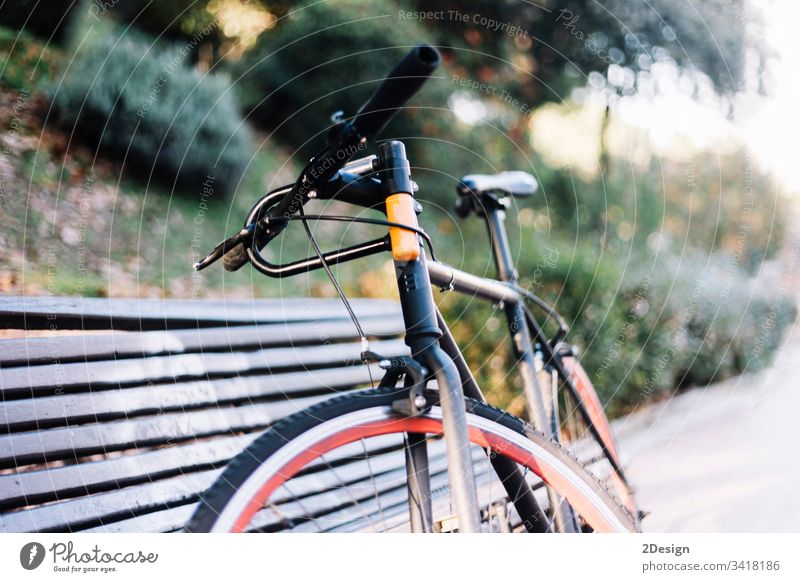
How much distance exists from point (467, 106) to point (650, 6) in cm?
185

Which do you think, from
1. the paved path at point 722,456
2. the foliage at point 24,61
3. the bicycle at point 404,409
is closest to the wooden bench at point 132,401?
the bicycle at point 404,409

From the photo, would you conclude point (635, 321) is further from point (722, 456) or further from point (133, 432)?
point (133, 432)

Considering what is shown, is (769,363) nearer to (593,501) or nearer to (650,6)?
(650,6)

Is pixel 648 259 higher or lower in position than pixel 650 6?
lower

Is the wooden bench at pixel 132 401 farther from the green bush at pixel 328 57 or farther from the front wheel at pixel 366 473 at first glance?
the green bush at pixel 328 57

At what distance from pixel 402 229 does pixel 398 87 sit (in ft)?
Result: 0.85

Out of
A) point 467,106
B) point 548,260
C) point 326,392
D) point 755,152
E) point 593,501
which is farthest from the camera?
point 467,106

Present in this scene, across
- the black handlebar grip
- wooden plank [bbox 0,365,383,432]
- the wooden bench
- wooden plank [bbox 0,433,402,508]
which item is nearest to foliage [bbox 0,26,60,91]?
the wooden bench

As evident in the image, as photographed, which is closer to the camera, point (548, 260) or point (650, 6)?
point (548, 260)

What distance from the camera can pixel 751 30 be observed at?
4074 mm

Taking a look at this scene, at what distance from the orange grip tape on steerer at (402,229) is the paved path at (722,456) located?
58.2 inches

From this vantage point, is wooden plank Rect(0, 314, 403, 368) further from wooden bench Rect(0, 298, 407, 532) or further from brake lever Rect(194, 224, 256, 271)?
brake lever Rect(194, 224, 256, 271)

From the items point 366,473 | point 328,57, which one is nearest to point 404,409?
point 366,473
